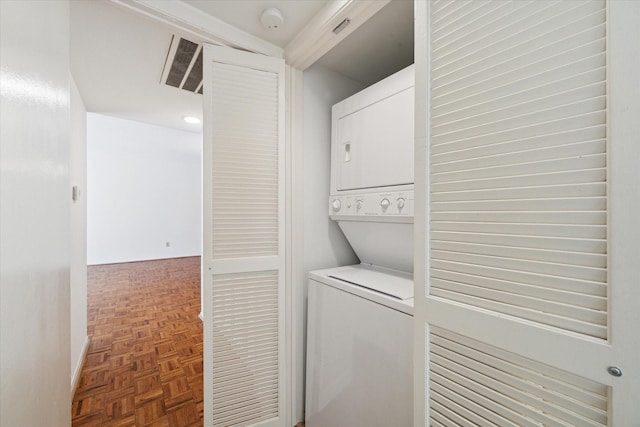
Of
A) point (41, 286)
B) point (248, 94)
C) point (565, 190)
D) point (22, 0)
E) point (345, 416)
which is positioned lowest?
point (345, 416)

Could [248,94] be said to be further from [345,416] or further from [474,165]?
[345,416]

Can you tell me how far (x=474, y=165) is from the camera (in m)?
0.68

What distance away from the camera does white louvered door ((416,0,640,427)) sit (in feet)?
1.56

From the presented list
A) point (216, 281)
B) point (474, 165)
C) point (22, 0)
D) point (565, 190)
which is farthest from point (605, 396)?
point (22, 0)

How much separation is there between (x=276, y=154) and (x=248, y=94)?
340mm

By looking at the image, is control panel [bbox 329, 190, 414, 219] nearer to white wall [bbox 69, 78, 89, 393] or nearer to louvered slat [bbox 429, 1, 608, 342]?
louvered slat [bbox 429, 1, 608, 342]

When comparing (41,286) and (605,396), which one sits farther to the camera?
(41,286)

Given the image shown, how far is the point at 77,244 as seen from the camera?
2041 millimetres

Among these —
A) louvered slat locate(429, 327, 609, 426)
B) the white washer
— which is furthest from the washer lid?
louvered slat locate(429, 327, 609, 426)

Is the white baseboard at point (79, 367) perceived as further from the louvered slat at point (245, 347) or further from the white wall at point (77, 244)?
the louvered slat at point (245, 347)

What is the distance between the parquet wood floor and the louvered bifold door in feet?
1.52

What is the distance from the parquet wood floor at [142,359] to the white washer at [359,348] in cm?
82

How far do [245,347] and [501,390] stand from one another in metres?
1.17

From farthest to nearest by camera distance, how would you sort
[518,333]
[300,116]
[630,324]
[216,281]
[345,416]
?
[300,116] → [216,281] → [345,416] → [518,333] → [630,324]
